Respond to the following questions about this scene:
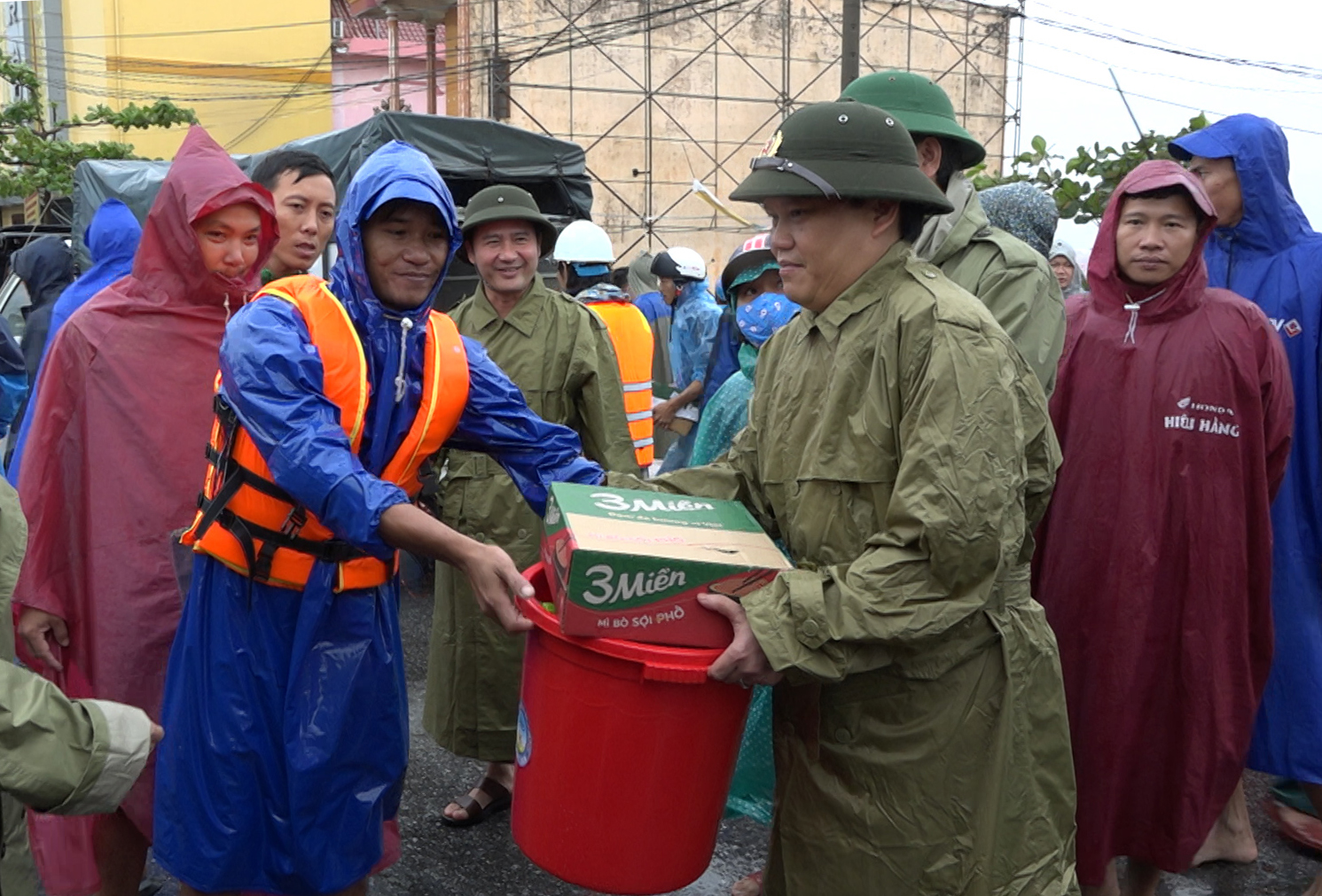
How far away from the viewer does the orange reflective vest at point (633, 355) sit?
683cm

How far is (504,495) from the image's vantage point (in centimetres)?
432

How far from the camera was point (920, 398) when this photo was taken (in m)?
2.18

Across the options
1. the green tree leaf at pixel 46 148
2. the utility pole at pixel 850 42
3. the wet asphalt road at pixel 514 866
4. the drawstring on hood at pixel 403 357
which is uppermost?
the utility pole at pixel 850 42

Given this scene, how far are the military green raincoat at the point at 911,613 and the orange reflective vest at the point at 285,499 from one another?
92cm

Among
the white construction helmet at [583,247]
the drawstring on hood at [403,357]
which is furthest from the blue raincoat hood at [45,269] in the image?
the drawstring on hood at [403,357]

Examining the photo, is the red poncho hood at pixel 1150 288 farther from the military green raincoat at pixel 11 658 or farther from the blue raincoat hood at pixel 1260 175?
the military green raincoat at pixel 11 658

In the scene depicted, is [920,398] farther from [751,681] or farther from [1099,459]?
[1099,459]

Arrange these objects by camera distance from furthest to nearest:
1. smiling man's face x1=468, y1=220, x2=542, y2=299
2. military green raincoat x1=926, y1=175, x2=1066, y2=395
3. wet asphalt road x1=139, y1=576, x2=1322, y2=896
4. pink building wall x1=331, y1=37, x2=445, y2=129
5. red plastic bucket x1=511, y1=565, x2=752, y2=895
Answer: pink building wall x1=331, y1=37, x2=445, y2=129 → smiling man's face x1=468, y1=220, x2=542, y2=299 → wet asphalt road x1=139, y1=576, x2=1322, y2=896 → military green raincoat x1=926, y1=175, x2=1066, y2=395 → red plastic bucket x1=511, y1=565, x2=752, y2=895

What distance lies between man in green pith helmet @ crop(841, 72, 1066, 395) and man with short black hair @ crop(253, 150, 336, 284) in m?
1.81

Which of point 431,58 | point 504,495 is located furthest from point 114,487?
point 431,58

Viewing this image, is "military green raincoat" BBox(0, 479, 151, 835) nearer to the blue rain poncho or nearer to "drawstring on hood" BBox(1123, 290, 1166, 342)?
"drawstring on hood" BBox(1123, 290, 1166, 342)

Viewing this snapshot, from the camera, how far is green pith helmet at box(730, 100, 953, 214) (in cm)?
228

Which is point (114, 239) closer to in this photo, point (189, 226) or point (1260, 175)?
point (189, 226)

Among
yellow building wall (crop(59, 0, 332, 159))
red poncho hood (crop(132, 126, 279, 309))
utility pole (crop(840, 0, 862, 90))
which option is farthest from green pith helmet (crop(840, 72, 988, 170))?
yellow building wall (crop(59, 0, 332, 159))
